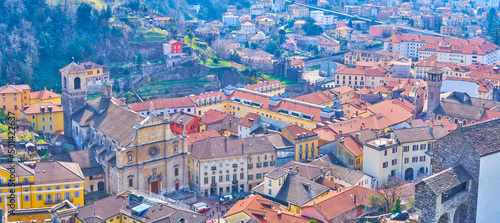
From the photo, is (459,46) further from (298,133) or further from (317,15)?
(298,133)

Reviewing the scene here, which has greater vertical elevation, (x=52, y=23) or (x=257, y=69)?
(x=52, y=23)

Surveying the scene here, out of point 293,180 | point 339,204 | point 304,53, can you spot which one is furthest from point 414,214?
point 304,53

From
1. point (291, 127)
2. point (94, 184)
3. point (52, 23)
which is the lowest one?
point (94, 184)

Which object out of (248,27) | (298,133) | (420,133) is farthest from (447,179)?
(248,27)

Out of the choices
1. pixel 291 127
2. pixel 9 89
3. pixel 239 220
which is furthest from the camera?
pixel 9 89

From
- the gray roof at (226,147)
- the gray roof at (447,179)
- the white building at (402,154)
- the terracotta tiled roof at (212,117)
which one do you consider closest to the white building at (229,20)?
the terracotta tiled roof at (212,117)

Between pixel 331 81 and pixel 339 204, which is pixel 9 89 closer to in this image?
pixel 339 204
